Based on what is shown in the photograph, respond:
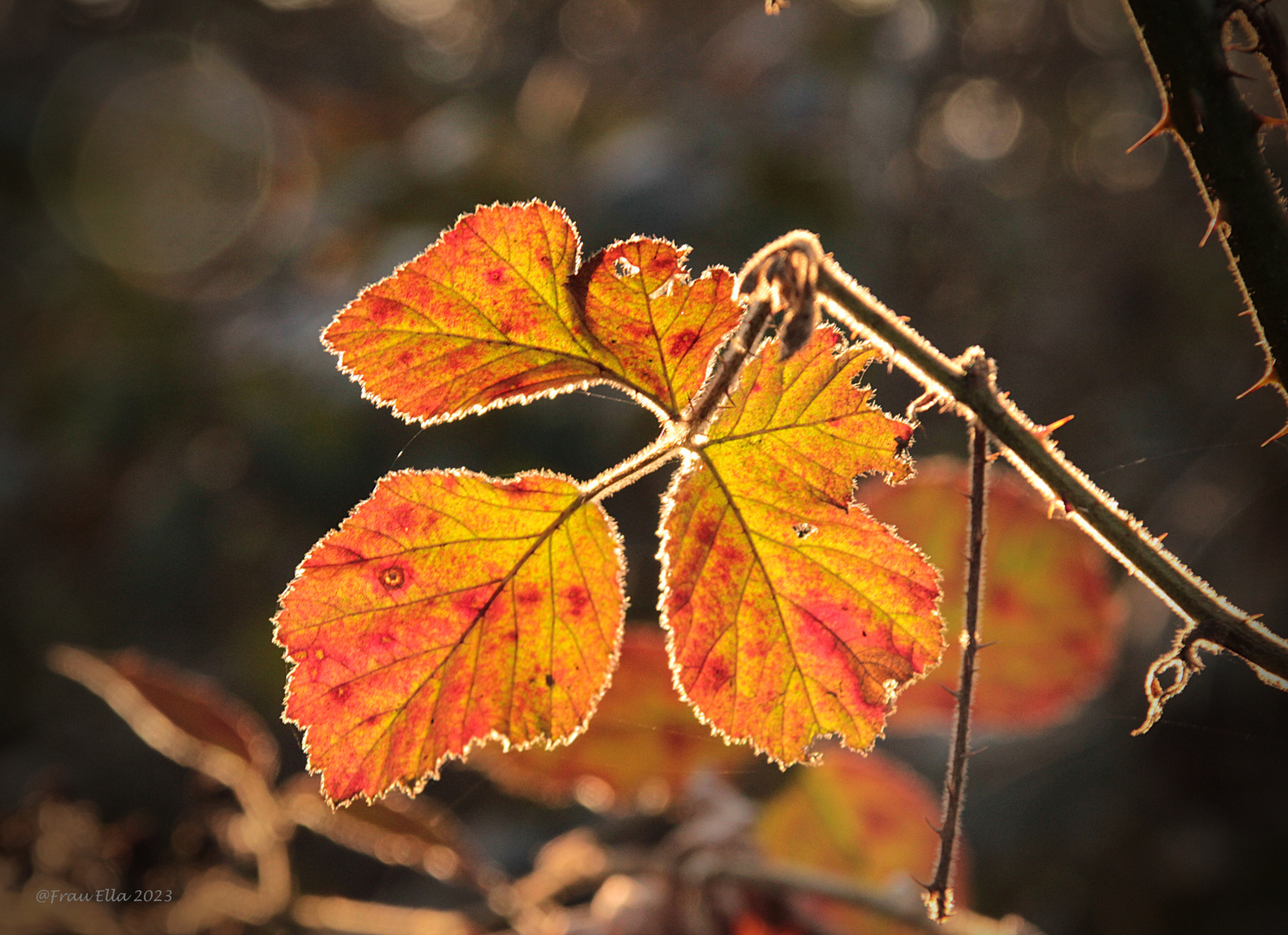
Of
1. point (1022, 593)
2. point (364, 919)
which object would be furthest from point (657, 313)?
point (364, 919)

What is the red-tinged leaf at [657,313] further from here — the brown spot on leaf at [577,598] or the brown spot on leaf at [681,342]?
the brown spot on leaf at [577,598]

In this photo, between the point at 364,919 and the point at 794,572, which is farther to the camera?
the point at 364,919

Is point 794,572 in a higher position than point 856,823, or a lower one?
higher

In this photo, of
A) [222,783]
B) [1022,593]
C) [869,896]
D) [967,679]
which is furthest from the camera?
[222,783]

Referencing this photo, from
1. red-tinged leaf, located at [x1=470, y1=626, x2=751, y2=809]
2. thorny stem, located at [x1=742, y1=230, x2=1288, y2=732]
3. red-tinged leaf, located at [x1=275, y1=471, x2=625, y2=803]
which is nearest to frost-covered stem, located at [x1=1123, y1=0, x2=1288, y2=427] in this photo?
thorny stem, located at [x1=742, y1=230, x2=1288, y2=732]

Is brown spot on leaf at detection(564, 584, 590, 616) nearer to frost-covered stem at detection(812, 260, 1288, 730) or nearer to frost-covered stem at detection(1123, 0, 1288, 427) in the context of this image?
frost-covered stem at detection(812, 260, 1288, 730)

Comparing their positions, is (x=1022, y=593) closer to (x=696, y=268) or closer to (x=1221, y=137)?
(x=1221, y=137)

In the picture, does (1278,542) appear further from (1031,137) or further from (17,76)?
(17,76)
